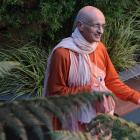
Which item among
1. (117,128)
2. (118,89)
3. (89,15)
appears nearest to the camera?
(117,128)

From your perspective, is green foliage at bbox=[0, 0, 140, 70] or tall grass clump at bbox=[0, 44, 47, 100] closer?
tall grass clump at bbox=[0, 44, 47, 100]

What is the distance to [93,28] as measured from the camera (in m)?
3.87

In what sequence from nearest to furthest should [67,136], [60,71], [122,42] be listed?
1. [67,136]
2. [60,71]
3. [122,42]

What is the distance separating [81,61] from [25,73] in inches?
124

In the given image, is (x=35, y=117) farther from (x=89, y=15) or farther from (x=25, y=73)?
(x=25, y=73)

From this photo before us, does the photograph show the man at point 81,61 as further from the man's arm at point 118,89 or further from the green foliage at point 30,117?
the green foliage at point 30,117

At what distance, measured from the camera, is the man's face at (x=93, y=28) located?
152 inches

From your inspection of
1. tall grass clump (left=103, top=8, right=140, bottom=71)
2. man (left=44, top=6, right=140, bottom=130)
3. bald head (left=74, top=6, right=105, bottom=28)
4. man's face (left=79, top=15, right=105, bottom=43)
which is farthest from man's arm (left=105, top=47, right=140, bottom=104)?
tall grass clump (left=103, top=8, right=140, bottom=71)

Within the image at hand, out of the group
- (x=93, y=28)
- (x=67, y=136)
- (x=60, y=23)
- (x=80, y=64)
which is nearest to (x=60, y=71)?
(x=80, y=64)

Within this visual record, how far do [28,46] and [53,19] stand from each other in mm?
546

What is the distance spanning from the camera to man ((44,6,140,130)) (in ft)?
12.2

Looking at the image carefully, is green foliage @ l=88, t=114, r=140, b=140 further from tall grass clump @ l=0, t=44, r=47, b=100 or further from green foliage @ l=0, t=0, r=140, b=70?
green foliage @ l=0, t=0, r=140, b=70

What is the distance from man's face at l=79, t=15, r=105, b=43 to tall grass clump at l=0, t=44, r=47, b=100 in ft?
8.38

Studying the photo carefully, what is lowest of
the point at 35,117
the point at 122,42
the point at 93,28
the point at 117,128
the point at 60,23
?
the point at 122,42
